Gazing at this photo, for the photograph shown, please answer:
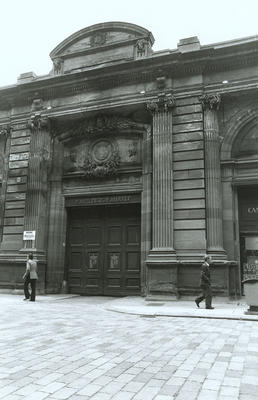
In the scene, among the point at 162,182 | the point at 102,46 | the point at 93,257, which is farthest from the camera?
the point at 102,46

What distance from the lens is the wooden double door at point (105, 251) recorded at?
17.5 metres

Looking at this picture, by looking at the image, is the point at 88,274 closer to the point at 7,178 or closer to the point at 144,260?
the point at 144,260

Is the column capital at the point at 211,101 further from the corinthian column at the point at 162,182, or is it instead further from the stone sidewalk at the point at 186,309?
the stone sidewalk at the point at 186,309

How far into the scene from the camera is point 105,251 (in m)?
18.0

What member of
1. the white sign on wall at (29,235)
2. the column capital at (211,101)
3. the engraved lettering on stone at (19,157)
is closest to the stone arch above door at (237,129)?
the column capital at (211,101)

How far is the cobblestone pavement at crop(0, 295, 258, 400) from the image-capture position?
13.8 feet

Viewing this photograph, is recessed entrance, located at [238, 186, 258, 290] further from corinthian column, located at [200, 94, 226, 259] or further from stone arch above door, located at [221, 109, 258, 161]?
stone arch above door, located at [221, 109, 258, 161]

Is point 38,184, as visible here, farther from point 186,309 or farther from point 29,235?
point 186,309

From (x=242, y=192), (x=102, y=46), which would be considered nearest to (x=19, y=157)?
(x=102, y=46)

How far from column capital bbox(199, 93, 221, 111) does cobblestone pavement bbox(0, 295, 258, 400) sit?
9867mm

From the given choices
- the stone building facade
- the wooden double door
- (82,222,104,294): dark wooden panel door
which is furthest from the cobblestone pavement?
(82,222,104,294): dark wooden panel door

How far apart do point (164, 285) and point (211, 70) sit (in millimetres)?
9908

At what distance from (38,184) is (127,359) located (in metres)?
13.8

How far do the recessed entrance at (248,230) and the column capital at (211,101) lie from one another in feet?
12.8
